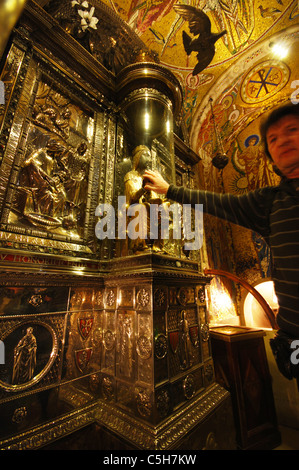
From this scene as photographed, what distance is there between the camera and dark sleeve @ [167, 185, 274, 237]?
1111mm

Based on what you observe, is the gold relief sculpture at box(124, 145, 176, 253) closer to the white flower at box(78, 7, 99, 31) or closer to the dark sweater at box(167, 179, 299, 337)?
the dark sweater at box(167, 179, 299, 337)

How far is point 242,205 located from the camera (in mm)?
1151

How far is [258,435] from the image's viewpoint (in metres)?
2.22

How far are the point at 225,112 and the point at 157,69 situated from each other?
12.8 feet

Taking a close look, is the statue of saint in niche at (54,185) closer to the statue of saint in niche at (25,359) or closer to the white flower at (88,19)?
the statue of saint in niche at (25,359)

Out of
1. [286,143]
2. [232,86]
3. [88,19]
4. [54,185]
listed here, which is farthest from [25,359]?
[232,86]

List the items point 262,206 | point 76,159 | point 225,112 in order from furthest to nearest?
point 225,112 < point 76,159 < point 262,206

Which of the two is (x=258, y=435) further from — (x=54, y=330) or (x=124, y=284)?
(x=54, y=330)

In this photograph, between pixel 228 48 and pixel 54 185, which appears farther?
pixel 228 48

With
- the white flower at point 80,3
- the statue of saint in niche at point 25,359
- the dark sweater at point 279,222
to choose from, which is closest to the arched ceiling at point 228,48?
the white flower at point 80,3

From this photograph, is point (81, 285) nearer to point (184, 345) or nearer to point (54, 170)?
point (184, 345)

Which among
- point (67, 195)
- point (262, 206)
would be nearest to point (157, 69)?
point (67, 195)

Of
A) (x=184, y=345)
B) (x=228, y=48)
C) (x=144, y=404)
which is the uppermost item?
(x=228, y=48)

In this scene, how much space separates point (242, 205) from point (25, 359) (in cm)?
200
